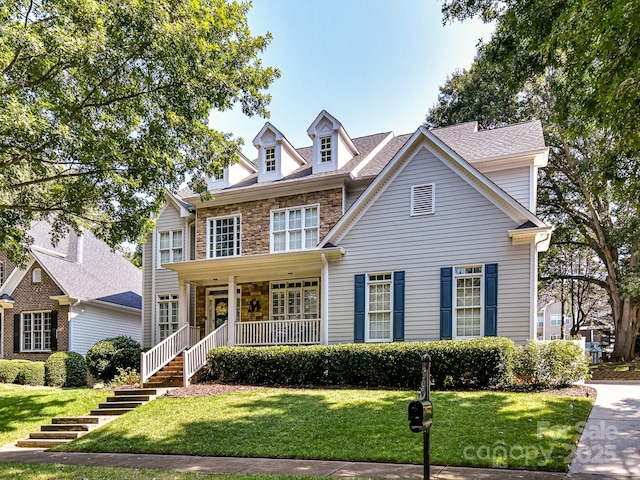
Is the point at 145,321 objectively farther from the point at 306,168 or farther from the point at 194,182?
the point at 194,182

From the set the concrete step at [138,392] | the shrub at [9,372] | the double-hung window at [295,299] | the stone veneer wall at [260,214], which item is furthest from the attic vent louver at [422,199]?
the shrub at [9,372]

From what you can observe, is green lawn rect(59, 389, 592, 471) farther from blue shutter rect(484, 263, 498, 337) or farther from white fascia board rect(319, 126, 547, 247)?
white fascia board rect(319, 126, 547, 247)

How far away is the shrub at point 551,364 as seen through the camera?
11.6m

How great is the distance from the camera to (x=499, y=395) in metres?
10.6

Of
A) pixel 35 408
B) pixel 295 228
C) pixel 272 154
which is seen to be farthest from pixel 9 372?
pixel 272 154

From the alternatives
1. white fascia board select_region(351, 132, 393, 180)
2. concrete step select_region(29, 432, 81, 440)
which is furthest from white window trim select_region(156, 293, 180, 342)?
white fascia board select_region(351, 132, 393, 180)

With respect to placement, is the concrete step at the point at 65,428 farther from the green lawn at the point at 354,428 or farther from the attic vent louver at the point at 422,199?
the attic vent louver at the point at 422,199

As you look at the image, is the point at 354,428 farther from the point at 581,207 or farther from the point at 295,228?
the point at 581,207

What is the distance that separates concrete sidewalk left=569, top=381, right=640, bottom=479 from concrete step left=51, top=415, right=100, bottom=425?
10152mm

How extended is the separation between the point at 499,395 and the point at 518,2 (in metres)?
7.61

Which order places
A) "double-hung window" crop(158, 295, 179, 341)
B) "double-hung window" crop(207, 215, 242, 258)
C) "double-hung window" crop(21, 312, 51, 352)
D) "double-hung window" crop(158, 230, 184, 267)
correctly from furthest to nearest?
"double-hung window" crop(21, 312, 51, 352) → "double-hung window" crop(158, 230, 184, 267) → "double-hung window" crop(158, 295, 179, 341) → "double-hung window" crop(207, 215, 242, 258)

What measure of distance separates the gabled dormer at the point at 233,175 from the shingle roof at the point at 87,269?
744cm

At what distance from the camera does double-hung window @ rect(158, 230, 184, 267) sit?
2017 cm

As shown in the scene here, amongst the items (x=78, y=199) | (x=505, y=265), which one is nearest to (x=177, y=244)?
(x=78, y=199)
